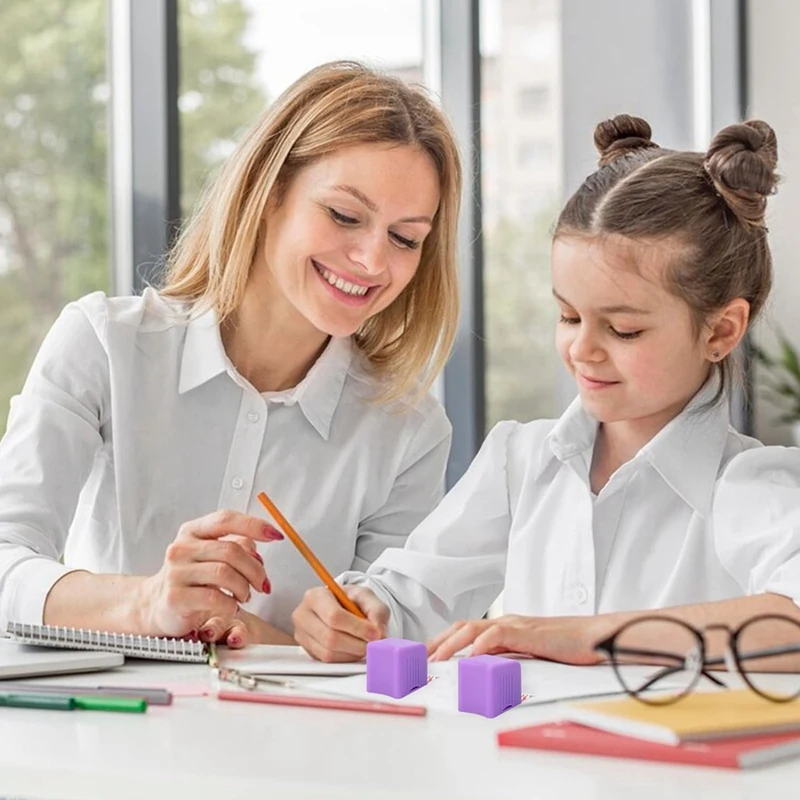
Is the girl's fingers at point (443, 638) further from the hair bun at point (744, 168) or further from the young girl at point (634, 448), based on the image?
the hair bun at point (744, 168)

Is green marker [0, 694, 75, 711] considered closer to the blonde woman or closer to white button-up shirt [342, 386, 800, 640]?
white button-up shirt [342, 386, 800, 640]

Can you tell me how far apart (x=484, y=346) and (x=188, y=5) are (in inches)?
46.8

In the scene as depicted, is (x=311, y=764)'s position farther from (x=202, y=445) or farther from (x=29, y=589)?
(x=202, y=445)

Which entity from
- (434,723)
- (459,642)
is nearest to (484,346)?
(459,642)

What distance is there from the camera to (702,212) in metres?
1.50

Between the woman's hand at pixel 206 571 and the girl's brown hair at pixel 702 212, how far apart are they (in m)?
0.56

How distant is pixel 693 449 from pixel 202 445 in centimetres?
65

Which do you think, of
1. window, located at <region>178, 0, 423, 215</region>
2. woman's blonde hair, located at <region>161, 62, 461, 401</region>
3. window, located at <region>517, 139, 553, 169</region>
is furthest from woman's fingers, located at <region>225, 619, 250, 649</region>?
window, located at <region>517, 139, 553, 169</region>

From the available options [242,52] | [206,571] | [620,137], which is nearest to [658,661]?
[206,571]

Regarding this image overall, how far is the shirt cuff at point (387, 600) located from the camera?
1.42 meters

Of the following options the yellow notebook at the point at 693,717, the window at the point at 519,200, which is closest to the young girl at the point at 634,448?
the yellow notebook at the point at 693,717

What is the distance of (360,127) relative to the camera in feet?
5.57

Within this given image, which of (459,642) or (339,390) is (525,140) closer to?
(339,390)

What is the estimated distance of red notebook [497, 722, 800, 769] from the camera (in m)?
0.75
